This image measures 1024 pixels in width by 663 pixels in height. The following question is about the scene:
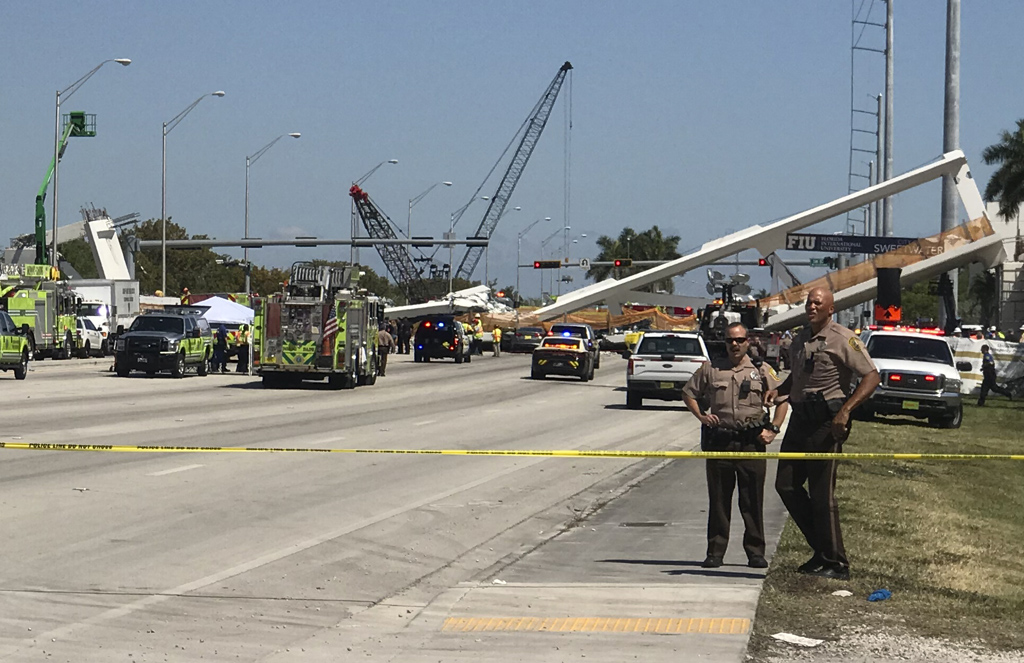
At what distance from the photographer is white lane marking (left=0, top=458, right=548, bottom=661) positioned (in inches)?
333

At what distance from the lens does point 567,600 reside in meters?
9.81

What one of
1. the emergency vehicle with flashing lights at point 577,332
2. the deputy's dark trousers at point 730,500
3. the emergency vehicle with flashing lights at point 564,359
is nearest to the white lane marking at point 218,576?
the deputy's dark trousers at point 730,500

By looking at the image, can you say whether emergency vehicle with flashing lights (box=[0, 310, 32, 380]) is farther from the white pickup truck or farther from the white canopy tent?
the white pickup truck

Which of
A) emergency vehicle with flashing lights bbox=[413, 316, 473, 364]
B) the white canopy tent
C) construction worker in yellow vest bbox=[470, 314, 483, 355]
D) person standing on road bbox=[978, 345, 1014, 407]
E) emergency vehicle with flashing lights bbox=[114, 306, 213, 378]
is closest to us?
person standing on road bbox=[978, 345, 1014, 407]

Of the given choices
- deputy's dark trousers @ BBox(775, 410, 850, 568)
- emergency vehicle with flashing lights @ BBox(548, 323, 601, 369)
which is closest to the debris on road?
deputy's dark trousers @ BBox(775, 410, 850, 568)

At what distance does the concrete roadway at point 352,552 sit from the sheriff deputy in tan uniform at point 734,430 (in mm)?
317

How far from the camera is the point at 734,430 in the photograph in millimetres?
10859

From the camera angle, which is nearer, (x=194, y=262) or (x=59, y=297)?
(x=59, y=297)

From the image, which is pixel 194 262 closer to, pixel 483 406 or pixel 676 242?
pixel 676 242

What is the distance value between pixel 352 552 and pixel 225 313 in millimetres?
46299

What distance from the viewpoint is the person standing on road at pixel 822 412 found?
34.1ft

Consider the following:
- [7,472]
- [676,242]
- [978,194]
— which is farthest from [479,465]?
[676,242]

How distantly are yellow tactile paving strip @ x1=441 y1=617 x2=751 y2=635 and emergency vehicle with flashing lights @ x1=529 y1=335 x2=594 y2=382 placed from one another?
135 ft

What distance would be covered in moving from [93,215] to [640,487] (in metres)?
80.2
